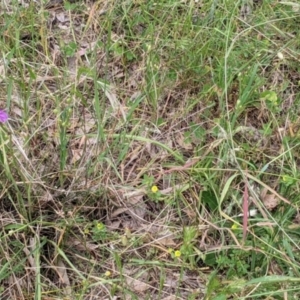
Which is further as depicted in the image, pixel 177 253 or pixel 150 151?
pixel 150 151

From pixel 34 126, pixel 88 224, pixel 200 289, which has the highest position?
pixel 34 126

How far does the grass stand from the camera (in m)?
1.98

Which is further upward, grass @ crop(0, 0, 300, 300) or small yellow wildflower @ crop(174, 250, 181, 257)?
grass @ crop(0, 0, 300, 300)

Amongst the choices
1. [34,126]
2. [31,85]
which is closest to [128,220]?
[34,126]

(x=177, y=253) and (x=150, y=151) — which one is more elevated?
(x=150, y=151)

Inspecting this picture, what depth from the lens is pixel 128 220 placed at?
2.13 metres

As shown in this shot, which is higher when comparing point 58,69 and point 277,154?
point 58,69

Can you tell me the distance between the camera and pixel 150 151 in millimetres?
2287

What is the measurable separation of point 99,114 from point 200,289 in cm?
66

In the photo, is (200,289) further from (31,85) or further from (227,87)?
(31,85)

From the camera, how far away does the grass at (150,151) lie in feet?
6.49

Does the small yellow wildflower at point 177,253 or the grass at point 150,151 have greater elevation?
the grass at point 150,151

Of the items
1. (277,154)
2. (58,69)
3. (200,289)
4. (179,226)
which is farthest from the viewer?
(58,69)

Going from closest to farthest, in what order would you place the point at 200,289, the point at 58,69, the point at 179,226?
the point at 200,289
the point at 179,226
the point at 58,69
